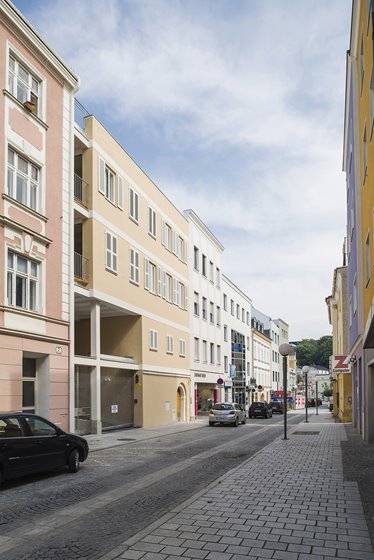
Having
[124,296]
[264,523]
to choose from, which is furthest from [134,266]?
[264,523]

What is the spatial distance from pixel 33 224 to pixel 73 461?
8.96m

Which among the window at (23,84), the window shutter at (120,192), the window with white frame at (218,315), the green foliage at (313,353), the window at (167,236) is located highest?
the window at (23,84)

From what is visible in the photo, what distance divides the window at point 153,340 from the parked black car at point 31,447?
17555mm

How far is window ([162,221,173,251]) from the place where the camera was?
34.5m

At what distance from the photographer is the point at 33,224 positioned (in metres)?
19.3

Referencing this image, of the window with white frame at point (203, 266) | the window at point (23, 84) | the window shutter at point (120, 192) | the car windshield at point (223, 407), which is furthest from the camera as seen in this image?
the window with white frame at point (203, 266)

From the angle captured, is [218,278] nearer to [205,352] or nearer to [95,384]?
[205,352]

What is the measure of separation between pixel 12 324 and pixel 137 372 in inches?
489

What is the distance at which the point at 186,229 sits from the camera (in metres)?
39.5

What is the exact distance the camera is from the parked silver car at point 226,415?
31484mm

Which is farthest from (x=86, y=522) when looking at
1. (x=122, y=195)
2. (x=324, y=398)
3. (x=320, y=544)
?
(x=324, y=398)

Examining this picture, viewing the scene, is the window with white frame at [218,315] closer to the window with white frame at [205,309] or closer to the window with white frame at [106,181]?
the window with white frame at [205,309]

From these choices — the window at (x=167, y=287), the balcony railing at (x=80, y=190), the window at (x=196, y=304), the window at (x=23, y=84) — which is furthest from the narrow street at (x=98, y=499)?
the window at (x=196, y=304)

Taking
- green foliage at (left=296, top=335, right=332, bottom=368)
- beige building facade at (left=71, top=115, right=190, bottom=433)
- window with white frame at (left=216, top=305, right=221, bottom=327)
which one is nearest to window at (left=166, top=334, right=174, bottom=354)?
beige building facade at (left=71, top=115, right=190, bottom=433)
